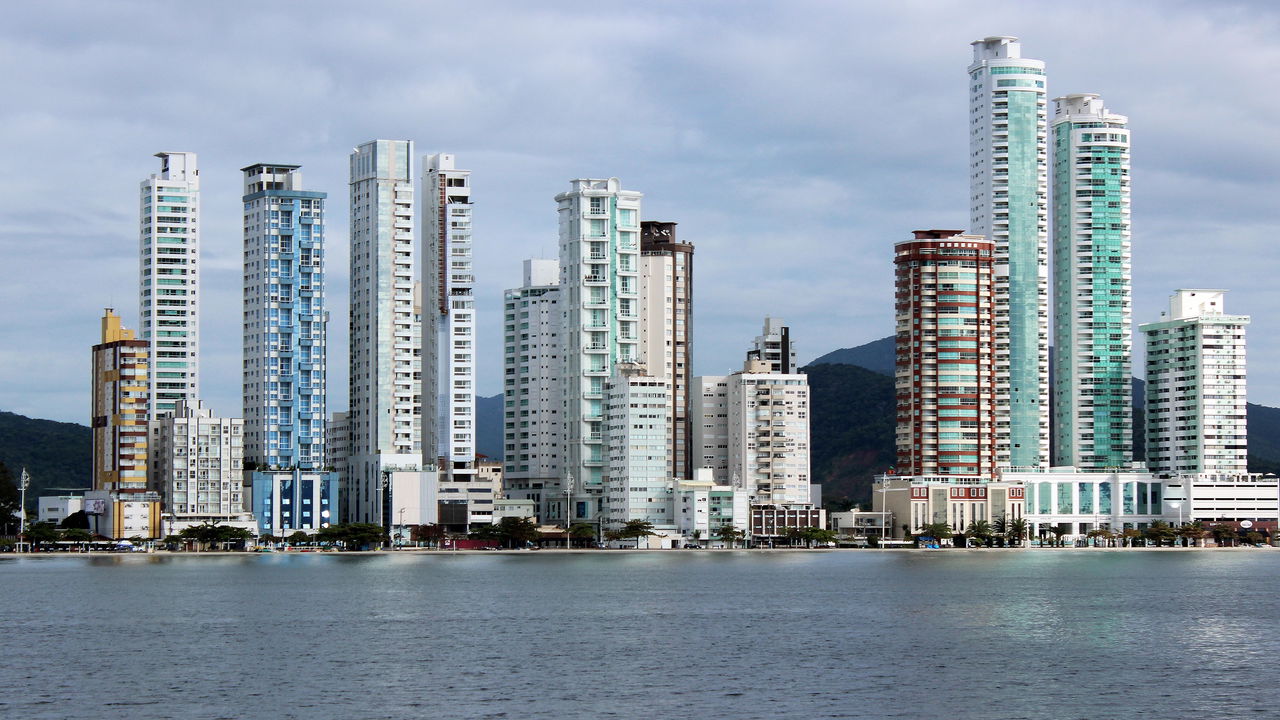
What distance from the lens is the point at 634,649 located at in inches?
3981

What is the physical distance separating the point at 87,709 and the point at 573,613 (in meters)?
53.6

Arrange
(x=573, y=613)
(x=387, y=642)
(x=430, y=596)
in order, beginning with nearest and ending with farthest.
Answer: (x=387, y=642) < (x=573, y=613) < (x=430, y=596)

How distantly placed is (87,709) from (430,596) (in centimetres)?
6739

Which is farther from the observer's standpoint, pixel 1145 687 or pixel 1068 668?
pixel 1068 668

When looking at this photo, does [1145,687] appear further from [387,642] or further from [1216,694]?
[387,642]

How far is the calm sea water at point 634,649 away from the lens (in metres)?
78.9

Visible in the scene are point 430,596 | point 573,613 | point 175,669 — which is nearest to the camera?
point 175,669

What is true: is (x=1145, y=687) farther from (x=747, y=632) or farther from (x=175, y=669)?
(x=175, y=669)

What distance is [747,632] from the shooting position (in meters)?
111

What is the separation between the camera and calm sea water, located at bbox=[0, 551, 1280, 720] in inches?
3108

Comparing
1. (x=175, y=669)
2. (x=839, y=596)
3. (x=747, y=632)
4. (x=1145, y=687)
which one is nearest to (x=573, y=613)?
(x=747, y=632)

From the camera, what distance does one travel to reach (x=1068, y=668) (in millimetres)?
91938

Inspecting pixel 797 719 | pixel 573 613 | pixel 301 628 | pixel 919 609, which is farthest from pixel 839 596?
pixel 797 719

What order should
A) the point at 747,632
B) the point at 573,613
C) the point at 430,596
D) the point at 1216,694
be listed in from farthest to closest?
the point at 430,596, the point at 573,613, the point at 747,632, the point at 1216,694
